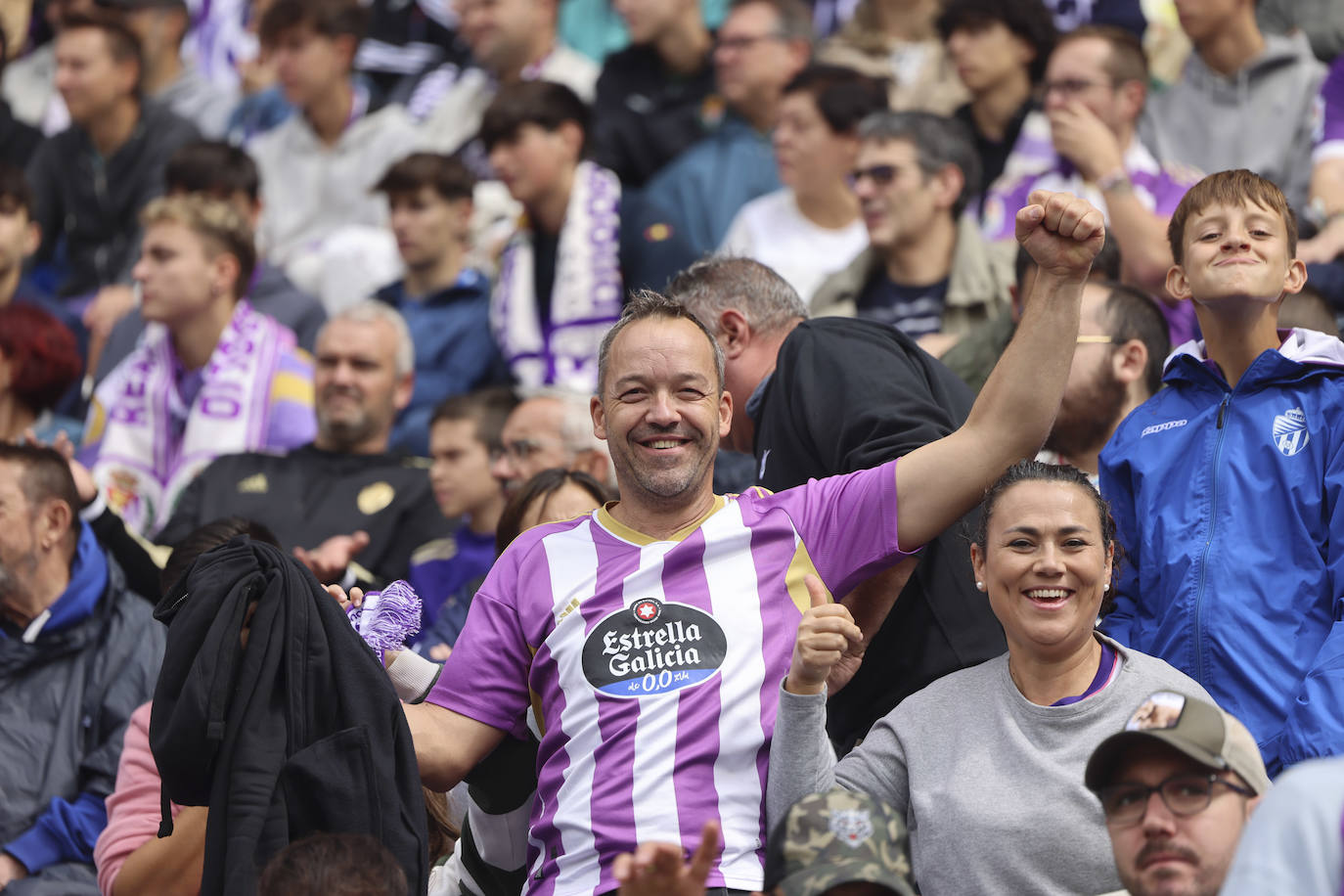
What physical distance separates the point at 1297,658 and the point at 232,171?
657cm

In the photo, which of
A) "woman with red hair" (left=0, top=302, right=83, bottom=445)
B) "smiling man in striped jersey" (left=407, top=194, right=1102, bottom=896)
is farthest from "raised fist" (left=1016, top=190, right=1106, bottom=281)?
"woman with red hair" (left=0, top=302, right=83, bottom=445)

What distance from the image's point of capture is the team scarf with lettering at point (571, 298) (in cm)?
824

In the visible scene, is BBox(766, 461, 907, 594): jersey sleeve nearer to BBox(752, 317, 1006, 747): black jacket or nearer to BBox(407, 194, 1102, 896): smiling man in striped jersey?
BBox(407, 194, 1102, 896): smiling man in striped jersey

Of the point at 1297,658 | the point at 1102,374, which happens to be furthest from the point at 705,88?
the point at 1297,658

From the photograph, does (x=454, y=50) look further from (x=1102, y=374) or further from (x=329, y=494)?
(x=1102, y=374)

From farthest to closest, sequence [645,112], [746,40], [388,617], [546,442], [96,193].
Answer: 1. [96,193]
2. [645,112]
3. [746,40]
4. [546,442]
5. [388,617]

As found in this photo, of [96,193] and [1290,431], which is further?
[96,193]

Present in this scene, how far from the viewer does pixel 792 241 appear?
8.20 metres

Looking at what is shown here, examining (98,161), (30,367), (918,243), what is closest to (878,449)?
(918,243)

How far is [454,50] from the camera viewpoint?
11.3m

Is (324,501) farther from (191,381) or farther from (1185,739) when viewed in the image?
(1185,739)

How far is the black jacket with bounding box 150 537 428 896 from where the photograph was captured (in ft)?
12.3

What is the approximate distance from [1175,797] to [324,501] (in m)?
4.68

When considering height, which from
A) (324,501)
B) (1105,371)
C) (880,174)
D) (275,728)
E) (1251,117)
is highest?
(1251,117)
